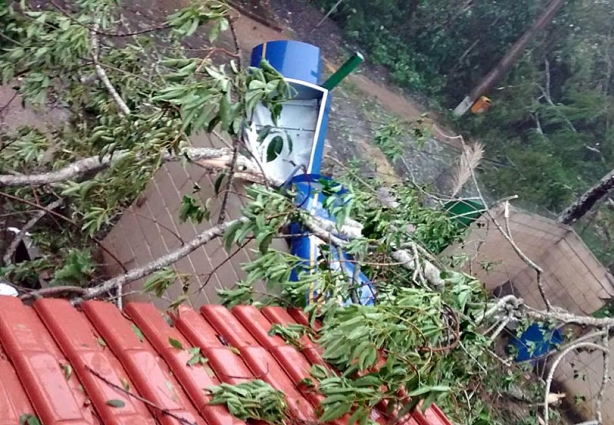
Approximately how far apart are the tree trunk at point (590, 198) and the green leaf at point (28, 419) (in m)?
6.21

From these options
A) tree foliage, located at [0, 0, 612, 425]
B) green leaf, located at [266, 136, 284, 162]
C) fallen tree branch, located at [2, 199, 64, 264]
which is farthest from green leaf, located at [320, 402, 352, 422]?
fallen tree branch, located at [2, 199, 64, 264]

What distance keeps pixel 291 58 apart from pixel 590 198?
3.89 meters

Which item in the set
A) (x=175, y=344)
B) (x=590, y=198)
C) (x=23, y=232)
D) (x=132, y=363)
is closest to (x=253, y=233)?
(x=175, y=344)

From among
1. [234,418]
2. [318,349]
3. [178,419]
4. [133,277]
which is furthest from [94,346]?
[133,277]

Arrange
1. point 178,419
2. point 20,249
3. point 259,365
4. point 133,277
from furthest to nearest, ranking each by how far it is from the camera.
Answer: point 20,249 → point 133,277 → point 259,365 → point 178,419

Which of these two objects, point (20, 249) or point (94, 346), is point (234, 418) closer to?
point (94, 346)

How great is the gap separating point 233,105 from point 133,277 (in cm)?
103

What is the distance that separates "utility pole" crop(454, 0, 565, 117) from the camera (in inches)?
433

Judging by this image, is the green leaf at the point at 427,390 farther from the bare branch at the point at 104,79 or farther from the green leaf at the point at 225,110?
the bare branch at the point at 104,79

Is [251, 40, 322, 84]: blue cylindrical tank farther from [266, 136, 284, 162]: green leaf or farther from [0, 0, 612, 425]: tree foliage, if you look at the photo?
[266, 136, 284, 162]: green leaf

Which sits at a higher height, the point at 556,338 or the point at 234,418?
the point at 234,418

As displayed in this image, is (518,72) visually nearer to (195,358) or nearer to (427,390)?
(427,390)

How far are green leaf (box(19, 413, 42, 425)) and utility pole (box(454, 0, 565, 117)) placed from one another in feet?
37.2

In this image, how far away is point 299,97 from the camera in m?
5.16
